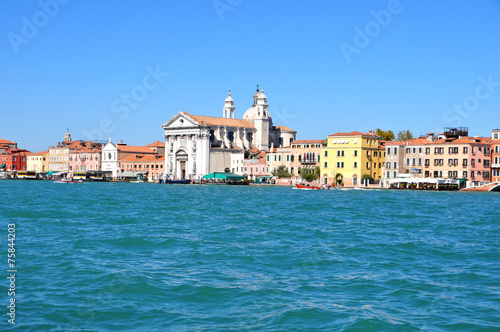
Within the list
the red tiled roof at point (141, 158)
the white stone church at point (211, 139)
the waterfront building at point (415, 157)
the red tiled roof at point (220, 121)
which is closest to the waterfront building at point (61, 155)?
the red tiled roof at point (141, 158)

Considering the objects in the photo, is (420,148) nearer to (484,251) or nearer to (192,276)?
(484,251)

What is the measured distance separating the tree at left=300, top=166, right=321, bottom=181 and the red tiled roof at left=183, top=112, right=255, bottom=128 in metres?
17.4

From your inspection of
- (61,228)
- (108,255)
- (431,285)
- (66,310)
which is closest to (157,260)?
(108,255)

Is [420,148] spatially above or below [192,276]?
above

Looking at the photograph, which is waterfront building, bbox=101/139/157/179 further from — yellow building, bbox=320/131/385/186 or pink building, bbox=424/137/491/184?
pink building, bbox=424/137/491/184

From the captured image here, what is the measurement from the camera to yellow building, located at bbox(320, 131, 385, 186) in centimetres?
6662

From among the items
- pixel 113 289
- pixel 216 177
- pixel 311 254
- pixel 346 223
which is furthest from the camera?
pixel 216 177

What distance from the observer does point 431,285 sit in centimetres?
1198

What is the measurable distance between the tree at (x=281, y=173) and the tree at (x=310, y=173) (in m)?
3.23

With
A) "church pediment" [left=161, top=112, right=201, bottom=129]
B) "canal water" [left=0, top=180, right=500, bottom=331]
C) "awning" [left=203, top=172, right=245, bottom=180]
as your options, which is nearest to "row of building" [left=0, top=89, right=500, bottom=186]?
"church pediment" [left=161, top=112, right=201, bottom=129]

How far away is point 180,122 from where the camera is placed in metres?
87.8

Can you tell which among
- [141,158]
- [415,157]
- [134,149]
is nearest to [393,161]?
[415,157]

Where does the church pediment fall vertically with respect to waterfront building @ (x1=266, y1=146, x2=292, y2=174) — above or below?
above

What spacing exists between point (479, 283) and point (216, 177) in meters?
70.6
